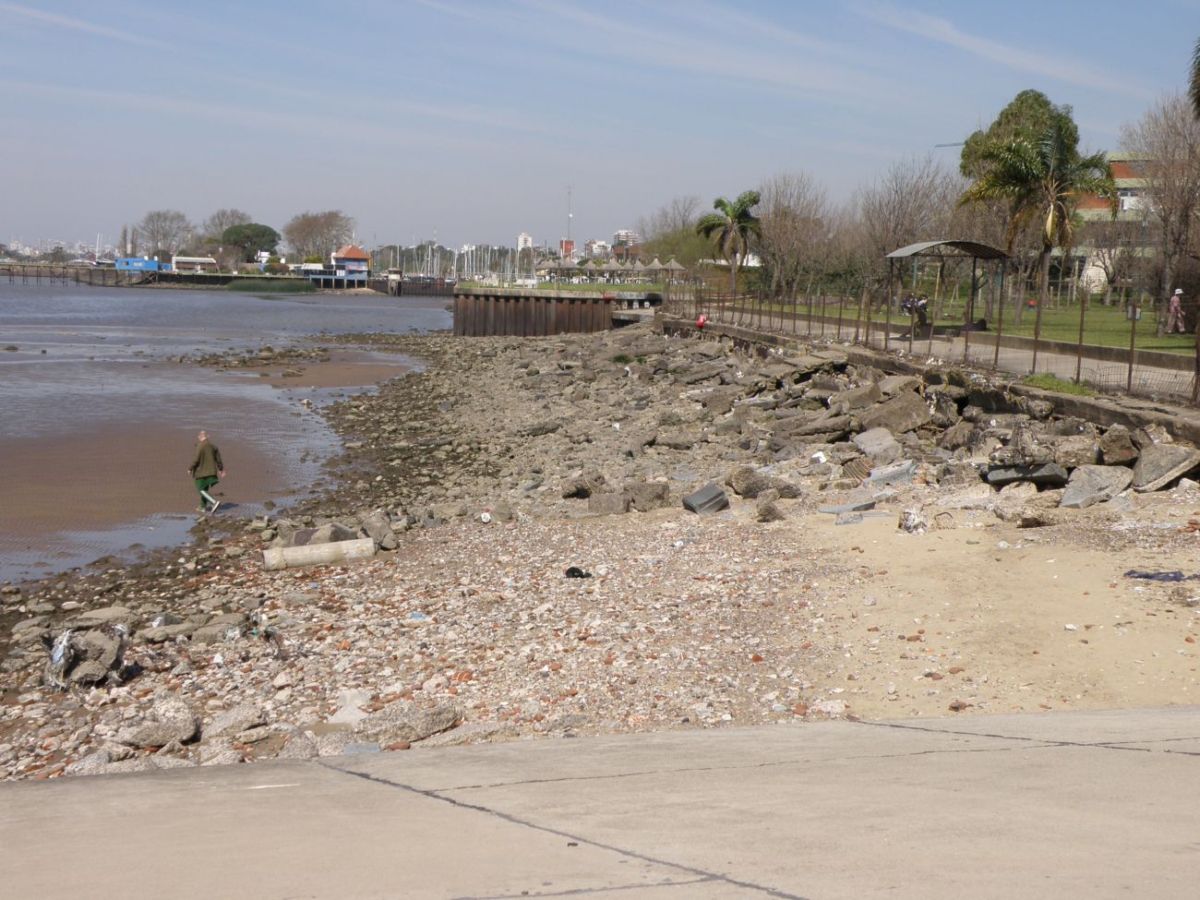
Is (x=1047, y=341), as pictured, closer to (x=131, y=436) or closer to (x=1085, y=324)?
(x=1085, y=324)

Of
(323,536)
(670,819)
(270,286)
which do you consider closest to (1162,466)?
A: (670,819)

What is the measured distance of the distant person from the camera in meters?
25.6

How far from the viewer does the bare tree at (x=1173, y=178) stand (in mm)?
30331

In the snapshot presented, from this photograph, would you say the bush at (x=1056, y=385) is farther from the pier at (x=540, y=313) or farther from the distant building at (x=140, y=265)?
the distant building at (x=140, y=265)

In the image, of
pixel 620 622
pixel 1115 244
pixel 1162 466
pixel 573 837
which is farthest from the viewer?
pixel 1115 244

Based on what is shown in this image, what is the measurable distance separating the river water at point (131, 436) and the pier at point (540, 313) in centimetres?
1237

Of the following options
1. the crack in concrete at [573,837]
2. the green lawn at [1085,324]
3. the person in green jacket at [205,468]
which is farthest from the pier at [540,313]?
the crack in concrete at [573,837]

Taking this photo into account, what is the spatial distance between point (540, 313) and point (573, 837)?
6077 centimetres

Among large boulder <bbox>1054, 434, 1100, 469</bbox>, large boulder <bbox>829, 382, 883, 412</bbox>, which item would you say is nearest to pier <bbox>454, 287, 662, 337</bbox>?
large boulder <bbox>829, 382, 883, 412</bbox>

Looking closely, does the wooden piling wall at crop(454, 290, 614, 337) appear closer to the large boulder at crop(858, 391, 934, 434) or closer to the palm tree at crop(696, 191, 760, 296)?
the palm tree at crop(696, 191, 760, 296)

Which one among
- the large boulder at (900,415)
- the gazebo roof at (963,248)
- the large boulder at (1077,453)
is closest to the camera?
the large boulder at (1077,453)

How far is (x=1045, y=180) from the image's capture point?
96.8 ft

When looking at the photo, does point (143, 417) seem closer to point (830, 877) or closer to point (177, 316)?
point (830, 877)

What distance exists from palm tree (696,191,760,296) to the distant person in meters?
31.9
